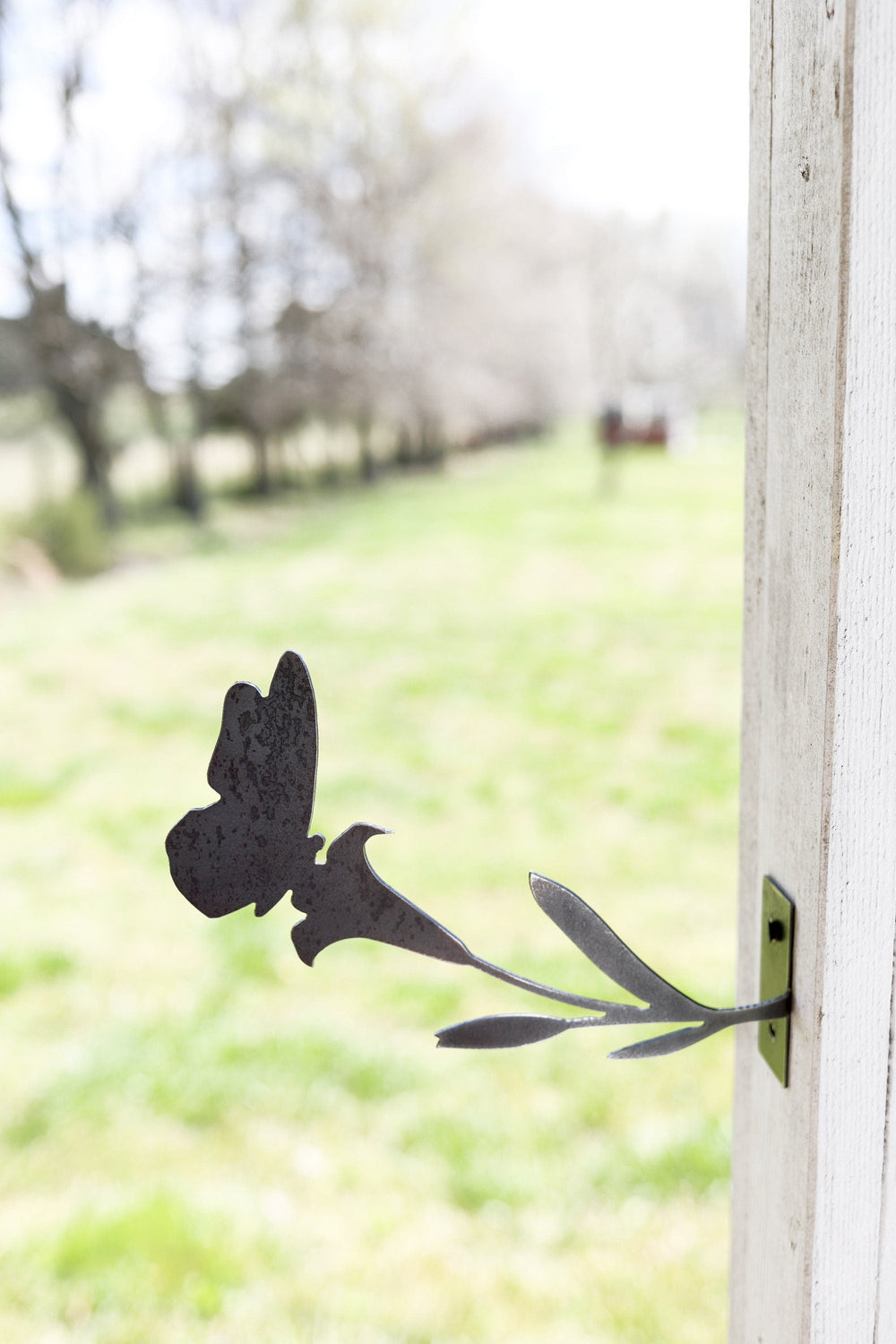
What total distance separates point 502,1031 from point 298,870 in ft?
0.35

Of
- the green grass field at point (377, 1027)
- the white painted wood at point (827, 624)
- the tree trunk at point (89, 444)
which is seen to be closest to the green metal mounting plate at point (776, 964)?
the white painted wood at point (827, 624)

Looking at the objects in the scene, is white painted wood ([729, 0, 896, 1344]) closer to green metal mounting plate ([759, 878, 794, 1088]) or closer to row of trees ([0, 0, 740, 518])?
green metal mounting plate ([759, 878, 794, 1088])

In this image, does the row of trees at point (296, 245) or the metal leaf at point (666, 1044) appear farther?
the row of trees at point (296, 245)

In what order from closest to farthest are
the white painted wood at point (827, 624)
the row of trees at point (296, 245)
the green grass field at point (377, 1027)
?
the white painted wood at point (827, 624) < the green grass field at point (377, 1027) < the row of trees at point (296, 245)

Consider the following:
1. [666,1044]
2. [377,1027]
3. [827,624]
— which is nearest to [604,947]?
[666,1044]

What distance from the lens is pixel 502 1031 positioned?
416mm

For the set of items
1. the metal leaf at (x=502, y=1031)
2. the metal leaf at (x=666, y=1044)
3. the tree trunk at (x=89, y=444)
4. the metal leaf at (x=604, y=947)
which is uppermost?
the metal leaf at (x=604, y=947)

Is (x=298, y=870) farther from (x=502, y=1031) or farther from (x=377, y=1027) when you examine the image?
(x=377, y=1027)

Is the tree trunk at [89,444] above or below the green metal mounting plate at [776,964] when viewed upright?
below

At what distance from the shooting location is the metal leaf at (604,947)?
0.40 metres

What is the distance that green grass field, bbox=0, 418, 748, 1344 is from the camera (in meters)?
1.29

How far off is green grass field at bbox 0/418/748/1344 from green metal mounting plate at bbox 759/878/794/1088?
955mm

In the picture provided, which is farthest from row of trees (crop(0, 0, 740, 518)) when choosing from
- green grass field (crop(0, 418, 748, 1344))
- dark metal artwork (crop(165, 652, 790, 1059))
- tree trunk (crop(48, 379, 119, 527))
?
dark metal artwork (crop(165, 652, 790, 1059))

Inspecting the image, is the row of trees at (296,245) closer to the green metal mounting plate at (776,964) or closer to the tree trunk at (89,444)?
the tree trunk at (89,444)
